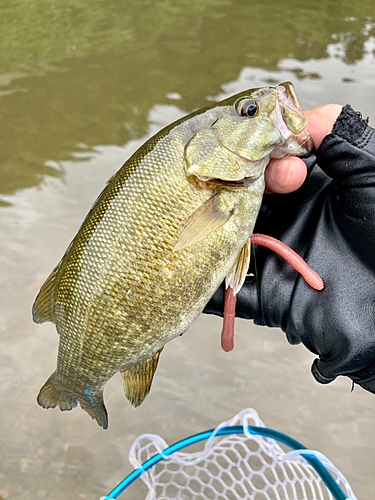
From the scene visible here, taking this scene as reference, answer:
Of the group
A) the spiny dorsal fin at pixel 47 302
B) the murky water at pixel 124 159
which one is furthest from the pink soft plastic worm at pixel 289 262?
the murky water at pixel 124 159

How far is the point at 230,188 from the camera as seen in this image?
1704mm

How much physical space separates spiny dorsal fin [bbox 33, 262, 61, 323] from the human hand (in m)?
1.08

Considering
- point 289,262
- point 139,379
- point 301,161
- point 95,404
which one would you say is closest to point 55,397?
point 95,404

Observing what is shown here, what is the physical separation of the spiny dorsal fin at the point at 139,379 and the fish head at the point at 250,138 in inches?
34.3

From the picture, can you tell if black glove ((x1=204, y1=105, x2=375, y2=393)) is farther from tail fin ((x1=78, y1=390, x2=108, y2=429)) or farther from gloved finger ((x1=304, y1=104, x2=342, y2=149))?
tail fin ((x1=78, y1=390, x2=108, y2=429))

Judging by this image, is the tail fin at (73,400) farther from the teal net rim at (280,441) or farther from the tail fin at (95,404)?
the teal net rim at (280,441)

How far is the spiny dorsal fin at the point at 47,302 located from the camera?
184cm

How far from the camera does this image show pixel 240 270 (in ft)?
5.90

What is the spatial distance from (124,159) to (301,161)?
3.28 meters

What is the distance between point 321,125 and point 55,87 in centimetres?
487

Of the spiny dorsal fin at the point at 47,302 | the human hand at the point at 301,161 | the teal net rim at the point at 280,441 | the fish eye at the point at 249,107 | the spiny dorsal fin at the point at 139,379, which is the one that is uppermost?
the fish eye at the point at 249,107

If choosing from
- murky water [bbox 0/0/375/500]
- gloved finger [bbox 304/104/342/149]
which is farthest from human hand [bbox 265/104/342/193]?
murky water [bbox 0/0/375/500]

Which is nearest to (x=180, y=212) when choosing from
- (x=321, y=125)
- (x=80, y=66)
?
(x=321, y=125)

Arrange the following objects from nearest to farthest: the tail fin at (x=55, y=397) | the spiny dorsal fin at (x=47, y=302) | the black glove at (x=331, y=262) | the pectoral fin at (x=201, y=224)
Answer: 1. the pectoral fin at (x=201, y=224)
2. the black glove at (x=331, y=262)
3. the spiny dorsal fin at (x=47, y=302)
4. the tail fin at (x=55, y=397)
